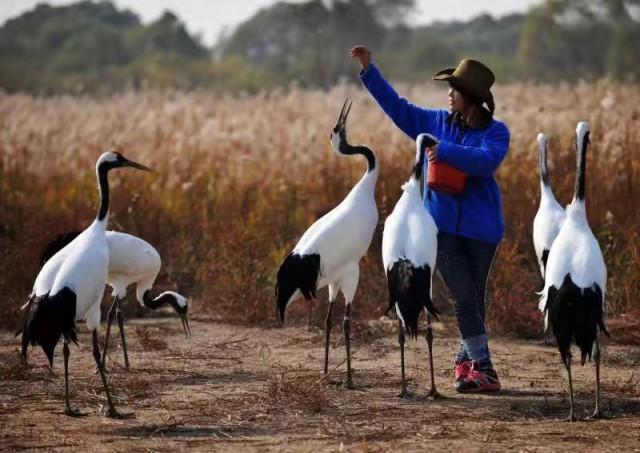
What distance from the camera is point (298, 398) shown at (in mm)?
6355

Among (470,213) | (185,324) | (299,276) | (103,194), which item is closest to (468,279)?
(470,213)

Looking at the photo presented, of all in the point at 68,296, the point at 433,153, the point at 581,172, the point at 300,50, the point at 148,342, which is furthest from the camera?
the point at 300,50

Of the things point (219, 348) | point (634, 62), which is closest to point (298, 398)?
point (219, 348)

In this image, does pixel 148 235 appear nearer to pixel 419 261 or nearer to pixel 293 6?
pixel 419 261

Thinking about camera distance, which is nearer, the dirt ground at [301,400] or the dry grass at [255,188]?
the dirt ground at [301,400]

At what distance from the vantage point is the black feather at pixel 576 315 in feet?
19.7

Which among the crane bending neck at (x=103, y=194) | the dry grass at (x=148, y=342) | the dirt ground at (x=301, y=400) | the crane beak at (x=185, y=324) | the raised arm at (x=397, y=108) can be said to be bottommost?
the dirt ground at (x=301, y=400)

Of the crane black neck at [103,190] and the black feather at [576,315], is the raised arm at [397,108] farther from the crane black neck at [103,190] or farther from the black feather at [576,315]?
the crane black neck at [103,190]

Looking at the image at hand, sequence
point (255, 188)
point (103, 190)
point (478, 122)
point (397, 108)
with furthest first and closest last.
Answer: point (255, 188) < point (103, 190) < point (397, 108) < point (478, 122)

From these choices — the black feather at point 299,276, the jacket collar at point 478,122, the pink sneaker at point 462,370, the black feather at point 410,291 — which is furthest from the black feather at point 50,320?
the jacket collar at point 478,122

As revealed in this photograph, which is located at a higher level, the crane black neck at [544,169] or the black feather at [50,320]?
the crane black neck at [544,169]

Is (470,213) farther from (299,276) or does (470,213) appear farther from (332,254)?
(299,276)

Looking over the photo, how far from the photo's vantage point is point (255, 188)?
38.7ft

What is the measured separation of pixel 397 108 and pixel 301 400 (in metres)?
1.91
